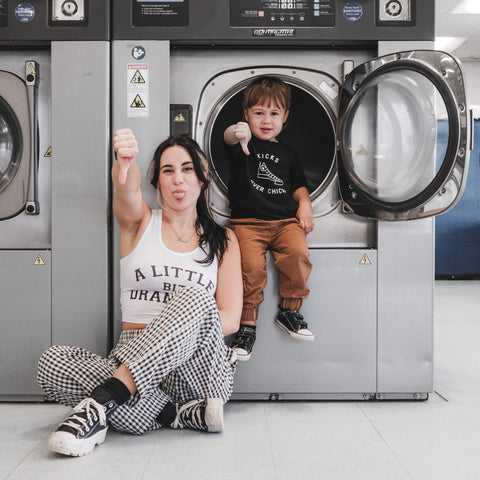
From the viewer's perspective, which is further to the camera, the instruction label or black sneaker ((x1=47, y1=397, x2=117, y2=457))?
the instruction label

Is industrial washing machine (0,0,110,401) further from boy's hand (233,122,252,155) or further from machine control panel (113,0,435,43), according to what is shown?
boy's hand (233,122,252,155)

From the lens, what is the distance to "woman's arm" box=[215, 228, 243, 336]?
6.42 feet

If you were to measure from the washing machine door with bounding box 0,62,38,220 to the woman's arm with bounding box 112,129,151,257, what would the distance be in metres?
0.50

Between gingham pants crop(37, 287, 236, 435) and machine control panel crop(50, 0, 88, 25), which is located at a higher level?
machine control panel crop(50, 0, 88, 25)

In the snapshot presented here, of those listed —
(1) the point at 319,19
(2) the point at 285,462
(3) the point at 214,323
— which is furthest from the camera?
(1) the point at 319,19

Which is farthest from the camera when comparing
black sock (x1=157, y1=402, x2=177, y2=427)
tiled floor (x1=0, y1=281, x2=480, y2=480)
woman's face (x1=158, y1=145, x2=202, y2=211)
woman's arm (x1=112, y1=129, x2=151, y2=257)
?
woman's face (x1=158, y1=145, x2=202, y2=211)

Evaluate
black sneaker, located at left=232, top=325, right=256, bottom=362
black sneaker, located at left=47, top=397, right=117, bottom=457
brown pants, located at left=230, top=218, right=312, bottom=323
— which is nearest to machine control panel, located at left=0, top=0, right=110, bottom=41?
brown pants, located at left=230, top=218, right=312, bottom=323

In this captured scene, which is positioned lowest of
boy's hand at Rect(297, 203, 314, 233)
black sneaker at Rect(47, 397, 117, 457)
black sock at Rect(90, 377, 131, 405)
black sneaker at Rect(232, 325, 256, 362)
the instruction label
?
black sneaker at Rect(47, 397, 117, 457)

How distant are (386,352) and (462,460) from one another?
0.63 metres

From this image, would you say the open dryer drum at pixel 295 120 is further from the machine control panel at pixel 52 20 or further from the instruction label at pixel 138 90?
the machine control panel at pixel 52 20

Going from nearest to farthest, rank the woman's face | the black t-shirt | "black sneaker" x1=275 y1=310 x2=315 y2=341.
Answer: the woman's face, "black sneaker" x1=275 y1=310 x2=315 y2=341, the black t-shirt

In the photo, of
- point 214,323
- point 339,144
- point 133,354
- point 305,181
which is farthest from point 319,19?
point 133,354

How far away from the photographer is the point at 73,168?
7.15 ft

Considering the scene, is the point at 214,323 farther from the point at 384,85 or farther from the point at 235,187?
the point at 384,85
